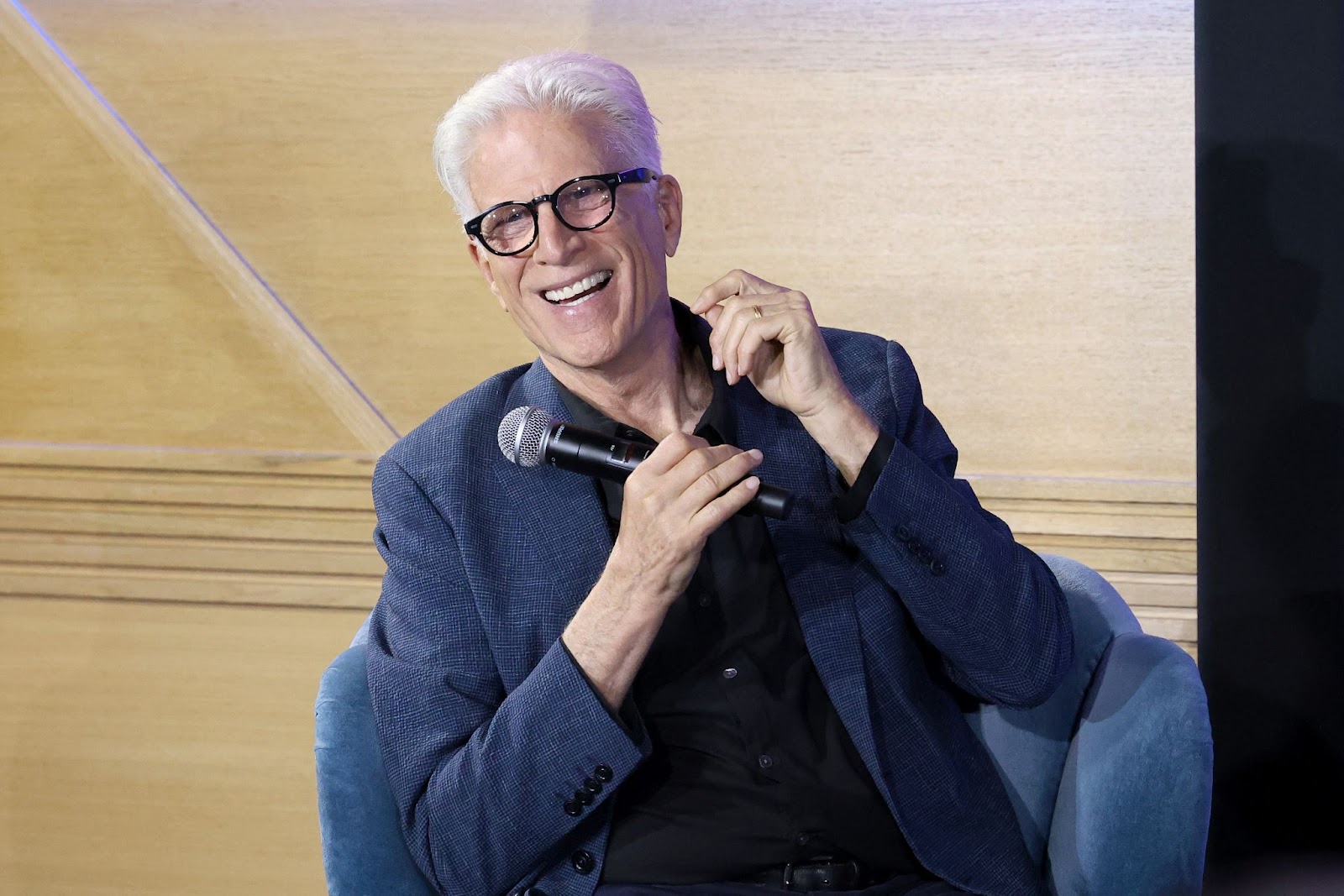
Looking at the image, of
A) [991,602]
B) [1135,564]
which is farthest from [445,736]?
[1135,564]

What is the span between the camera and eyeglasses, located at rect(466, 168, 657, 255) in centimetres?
159

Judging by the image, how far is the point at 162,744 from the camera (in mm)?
2799

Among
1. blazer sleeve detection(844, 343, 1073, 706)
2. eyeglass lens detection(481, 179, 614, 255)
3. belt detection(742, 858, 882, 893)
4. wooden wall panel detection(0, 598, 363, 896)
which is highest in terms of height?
eyeglass lens detection(481, 179, 614, 255)

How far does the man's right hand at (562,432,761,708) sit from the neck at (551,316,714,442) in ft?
1.09

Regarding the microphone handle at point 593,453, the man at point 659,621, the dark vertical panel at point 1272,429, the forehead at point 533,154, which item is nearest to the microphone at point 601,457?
the microphone handle at point 593,453

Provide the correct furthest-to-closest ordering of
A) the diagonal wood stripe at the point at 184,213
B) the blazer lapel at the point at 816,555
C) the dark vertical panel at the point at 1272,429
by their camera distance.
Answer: the diagonal wood stripe at the point at 184,213 < the dark vertical panel at the point at 1272,429 < the blazer lapel at the point at 816,555

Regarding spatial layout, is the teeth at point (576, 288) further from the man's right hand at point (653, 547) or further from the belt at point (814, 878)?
the belt at point (814, 878)

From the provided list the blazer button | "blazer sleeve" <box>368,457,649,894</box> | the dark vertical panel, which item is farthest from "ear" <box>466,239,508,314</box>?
the dark vertical panel

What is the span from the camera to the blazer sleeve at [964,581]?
4.93 ft

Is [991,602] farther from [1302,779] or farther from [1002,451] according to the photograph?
[1302,779]

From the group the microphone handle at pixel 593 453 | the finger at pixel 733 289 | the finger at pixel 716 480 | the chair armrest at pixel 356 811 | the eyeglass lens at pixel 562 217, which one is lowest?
the chair armrest at pixel 356 811

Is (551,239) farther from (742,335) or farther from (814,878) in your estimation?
(814,878)

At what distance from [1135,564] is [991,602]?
1.13 m

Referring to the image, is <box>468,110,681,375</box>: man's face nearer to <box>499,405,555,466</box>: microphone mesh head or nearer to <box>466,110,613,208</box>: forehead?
<box>466,110,613,208</box>: forehead
